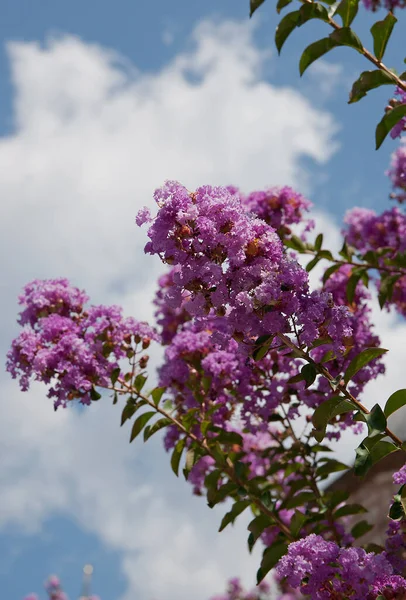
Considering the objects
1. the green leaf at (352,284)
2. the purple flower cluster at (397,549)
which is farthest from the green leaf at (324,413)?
the green leaf at (352,284)

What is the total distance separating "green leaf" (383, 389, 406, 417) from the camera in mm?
2059

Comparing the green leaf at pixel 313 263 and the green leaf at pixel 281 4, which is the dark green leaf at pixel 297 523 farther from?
the green leaf at pixel 281 4

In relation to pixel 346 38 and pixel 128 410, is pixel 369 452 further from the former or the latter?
pixel 128 410

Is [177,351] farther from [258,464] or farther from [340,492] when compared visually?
[258,464]

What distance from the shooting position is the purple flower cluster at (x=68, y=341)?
Answer: 3238 mm

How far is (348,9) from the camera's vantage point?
255 cm

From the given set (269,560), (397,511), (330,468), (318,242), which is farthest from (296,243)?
(397,511)

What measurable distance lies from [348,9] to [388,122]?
467mm

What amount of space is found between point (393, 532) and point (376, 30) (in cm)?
187

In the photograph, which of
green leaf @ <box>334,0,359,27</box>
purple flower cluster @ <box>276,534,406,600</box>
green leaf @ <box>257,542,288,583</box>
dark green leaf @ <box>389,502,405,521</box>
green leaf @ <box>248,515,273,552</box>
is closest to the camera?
dark green leaf @ <box>389,502,405,521</box>

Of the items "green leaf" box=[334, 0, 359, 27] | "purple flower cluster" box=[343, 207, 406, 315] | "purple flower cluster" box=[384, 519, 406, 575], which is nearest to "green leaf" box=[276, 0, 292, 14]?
"green leaf" box=[334, 0, 359, 27]

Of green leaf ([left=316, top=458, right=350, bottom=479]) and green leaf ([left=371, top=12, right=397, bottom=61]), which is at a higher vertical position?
green leaf ([left=371, top=12, right=397, bottom=61])

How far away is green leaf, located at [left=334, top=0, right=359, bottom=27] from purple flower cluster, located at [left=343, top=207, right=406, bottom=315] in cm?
319

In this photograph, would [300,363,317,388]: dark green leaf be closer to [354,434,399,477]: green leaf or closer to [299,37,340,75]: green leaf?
[354,434,399,477]: green leaf
